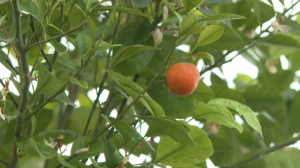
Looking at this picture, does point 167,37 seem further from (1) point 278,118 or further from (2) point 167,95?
(1) point 278,118

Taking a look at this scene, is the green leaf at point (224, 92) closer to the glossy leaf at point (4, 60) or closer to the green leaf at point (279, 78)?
the green leaf at point (279, 78)

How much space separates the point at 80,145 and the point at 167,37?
0.72ft

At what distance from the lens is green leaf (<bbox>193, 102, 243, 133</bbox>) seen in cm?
47

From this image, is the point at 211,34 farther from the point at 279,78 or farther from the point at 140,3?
the point at 279,78

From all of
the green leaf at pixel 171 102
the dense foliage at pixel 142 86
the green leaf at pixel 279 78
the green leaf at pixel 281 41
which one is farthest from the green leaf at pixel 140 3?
the green leaf at pixel 279 78

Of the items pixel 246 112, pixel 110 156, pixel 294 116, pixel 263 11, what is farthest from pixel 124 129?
pixel 294 116

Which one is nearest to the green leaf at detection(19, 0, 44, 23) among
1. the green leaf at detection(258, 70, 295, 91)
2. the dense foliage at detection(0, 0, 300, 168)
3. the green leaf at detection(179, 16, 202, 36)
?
the dense foliage at detection(0, 0, 300, 168)

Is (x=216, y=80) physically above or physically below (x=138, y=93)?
below

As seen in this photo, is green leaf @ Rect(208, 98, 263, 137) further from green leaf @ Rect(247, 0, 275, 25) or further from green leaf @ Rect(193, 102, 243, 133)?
green leaf @ Rect(247, 0, 275, 25)

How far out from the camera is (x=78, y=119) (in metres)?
0.83

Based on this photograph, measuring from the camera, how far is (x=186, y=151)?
20.5 inches

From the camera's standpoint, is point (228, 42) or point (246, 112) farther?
point (228, 42)

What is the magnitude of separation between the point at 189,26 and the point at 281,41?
0.31 meters

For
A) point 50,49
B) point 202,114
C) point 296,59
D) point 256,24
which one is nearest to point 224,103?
point 202,114
